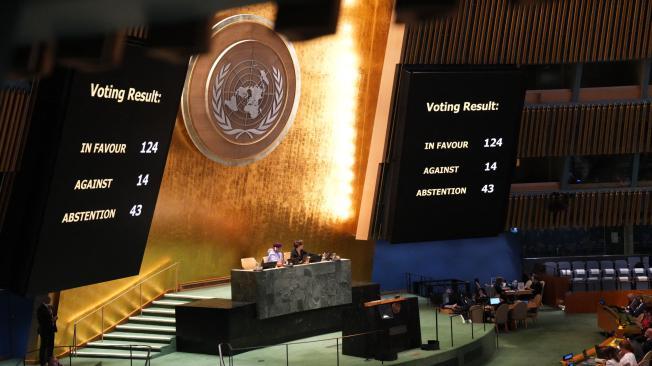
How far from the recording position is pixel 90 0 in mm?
2609

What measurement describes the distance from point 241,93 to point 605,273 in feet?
32.8

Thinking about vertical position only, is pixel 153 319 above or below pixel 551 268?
below

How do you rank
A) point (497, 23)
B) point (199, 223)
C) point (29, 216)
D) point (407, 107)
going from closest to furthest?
point (29, 216), point (407, 107), point (199, 223), point (497, 23)

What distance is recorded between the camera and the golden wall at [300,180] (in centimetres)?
1642

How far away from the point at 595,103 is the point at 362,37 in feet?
17.8

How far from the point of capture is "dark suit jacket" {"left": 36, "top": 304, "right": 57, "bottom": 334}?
1325cm

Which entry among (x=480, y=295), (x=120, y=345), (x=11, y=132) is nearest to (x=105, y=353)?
(x=120, y=345)

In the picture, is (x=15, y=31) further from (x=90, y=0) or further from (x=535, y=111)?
(x=535, y=111)

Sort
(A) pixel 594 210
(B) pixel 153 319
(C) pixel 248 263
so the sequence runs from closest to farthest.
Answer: (B) pixel 153 319 < (C) pixel 248 263 < (A) pixel 594 210

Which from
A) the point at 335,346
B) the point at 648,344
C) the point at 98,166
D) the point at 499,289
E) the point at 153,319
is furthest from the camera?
the point at 499,289

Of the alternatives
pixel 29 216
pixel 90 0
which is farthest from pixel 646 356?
pixel 90 0

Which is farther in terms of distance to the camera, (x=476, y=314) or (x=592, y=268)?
(x=592, y=268)

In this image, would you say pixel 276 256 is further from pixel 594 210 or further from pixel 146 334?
pixel 594 210

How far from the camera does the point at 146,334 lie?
15148mm
